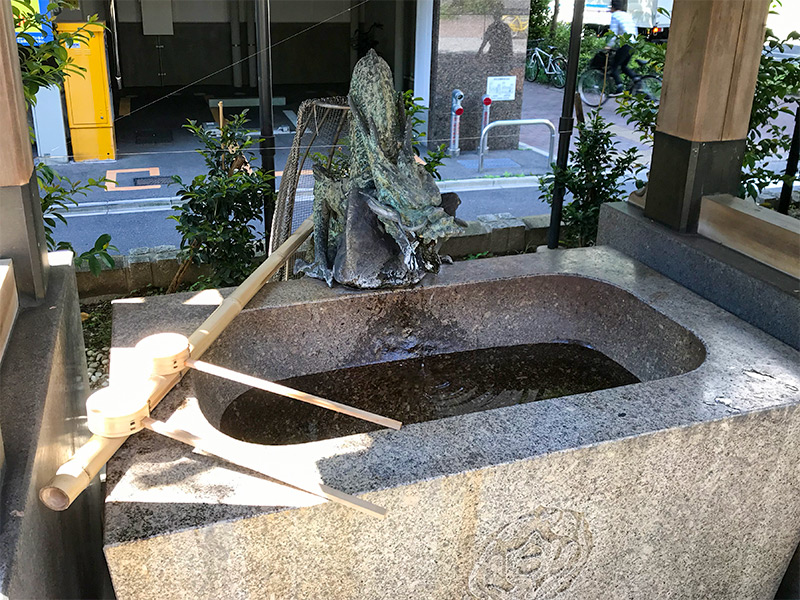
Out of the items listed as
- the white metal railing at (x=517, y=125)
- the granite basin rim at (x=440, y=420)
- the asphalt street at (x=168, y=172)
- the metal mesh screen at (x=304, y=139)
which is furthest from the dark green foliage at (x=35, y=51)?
the white metal railing at (x=517, y=125)

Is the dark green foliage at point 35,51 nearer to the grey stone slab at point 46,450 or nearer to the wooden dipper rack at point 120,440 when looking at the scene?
the grey stone slab at point 46,450

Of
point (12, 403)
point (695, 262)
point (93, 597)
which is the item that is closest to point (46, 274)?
point (12, 403)

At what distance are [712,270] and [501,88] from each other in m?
5.11

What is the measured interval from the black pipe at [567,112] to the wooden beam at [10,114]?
379 cm

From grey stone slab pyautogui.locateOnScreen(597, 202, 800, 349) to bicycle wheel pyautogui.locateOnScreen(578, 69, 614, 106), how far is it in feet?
17.6

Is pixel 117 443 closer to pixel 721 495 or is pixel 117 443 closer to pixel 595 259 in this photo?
pixel 721 495

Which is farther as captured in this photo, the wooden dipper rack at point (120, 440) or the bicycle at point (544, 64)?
the bicycle at point (544, 64)

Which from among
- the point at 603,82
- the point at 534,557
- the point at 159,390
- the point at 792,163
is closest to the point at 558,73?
the point at 603,82

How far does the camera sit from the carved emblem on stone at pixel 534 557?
231cm

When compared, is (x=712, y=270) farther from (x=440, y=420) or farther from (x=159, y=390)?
(x=159, y=390)

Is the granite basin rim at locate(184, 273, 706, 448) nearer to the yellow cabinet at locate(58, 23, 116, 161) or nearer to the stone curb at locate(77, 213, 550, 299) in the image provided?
the stone curb at locate(77, 213, 550, 299)

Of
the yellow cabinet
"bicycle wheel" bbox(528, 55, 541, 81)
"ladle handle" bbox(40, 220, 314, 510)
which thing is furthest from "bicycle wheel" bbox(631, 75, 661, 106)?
the yellow cabinet

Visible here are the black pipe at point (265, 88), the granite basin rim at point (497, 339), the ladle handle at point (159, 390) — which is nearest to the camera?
the ladle handle at point (159, 390)

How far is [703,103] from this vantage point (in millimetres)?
3541
